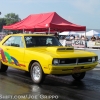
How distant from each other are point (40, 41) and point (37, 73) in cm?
149

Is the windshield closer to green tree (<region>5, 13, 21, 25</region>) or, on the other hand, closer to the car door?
the car door

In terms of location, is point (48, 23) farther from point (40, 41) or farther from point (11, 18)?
point (11, 18)

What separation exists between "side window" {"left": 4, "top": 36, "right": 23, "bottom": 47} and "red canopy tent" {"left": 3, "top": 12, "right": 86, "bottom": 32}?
6.90 meters

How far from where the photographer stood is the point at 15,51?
835cm

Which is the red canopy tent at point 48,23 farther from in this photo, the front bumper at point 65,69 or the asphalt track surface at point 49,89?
the front bumper at point 65,69

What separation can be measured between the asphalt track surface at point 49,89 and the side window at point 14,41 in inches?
46.6

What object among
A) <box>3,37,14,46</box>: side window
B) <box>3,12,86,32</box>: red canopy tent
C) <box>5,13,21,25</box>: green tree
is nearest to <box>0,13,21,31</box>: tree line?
<box>5,13,21,25</box>: green tree

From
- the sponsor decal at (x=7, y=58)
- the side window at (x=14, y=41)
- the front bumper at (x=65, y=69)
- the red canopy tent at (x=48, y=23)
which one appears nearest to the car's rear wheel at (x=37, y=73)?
the front bumper at (x=65, y=69)

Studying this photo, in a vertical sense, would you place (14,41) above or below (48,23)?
below

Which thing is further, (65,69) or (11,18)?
(11,18)

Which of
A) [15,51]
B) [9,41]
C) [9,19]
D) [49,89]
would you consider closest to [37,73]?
[49,89]

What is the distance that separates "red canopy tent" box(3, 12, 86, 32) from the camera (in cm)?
1652

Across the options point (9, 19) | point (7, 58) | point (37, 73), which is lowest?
point (37, 73)

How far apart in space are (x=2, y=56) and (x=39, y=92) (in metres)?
3.40
